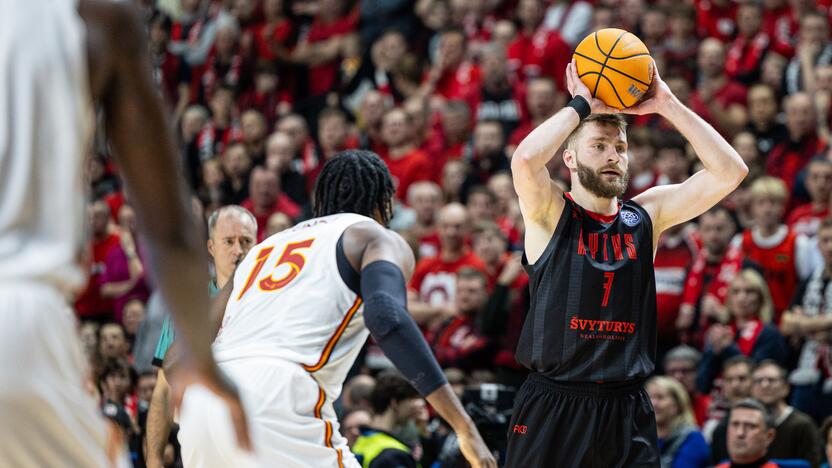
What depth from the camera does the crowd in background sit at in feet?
29.1

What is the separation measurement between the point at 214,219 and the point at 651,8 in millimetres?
7421

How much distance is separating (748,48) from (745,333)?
13.7ft

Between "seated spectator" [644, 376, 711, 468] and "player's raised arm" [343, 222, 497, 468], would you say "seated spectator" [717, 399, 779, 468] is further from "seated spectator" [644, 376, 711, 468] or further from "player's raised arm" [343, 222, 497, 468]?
"player's raised arm" [343, 222, 497, 468]

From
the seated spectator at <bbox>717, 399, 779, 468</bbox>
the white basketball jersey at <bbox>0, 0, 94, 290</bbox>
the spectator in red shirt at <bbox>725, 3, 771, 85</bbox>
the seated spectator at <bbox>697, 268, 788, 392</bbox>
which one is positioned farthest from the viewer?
the spectator in red shirt at <bbox>725, 3, 771, 85</bbox>

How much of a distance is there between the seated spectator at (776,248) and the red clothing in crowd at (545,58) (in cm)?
365

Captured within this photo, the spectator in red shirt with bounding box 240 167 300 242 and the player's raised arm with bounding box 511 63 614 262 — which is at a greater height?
the player's raised arm with bounding box 511 63 614 262

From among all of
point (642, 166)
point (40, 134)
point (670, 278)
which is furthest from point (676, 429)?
point (40, 134)

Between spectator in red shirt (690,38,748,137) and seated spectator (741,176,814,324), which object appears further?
spectator in red shirt (690,38,748,137)

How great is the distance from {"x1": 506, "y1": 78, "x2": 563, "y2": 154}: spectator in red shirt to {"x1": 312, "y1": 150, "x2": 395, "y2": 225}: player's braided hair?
259 inches

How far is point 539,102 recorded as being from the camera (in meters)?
11.9

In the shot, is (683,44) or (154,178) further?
(683,44)

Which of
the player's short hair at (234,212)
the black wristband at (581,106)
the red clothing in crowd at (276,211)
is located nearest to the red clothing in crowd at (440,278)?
the red clothing in crowd at (276,211)

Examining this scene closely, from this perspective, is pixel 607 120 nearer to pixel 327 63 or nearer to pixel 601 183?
pixel 601 183

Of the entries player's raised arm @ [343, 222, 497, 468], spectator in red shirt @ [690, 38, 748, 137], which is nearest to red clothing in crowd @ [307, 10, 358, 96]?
spectator in red shirt @ [690, 38, 748, 137]
